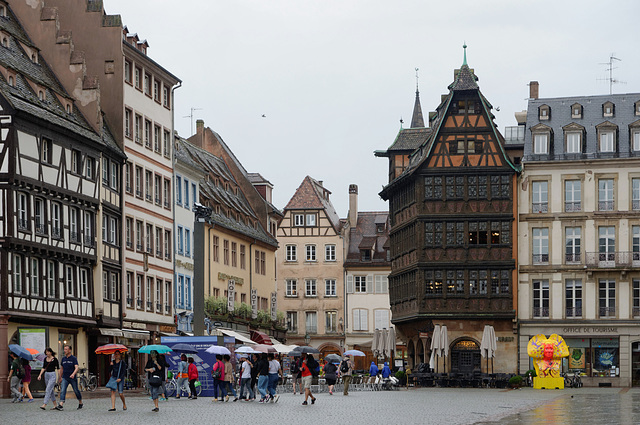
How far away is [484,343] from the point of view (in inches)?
2489

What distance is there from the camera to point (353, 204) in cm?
10356

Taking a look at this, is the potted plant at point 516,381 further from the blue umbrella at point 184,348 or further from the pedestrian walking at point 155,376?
the pedestrian walking at point 155,376

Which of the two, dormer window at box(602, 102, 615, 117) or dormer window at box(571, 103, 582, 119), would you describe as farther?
dormer window at box(571, 103, 582, 119)

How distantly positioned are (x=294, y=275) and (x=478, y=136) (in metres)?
33.7

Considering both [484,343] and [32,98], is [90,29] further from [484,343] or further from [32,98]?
[484,343]

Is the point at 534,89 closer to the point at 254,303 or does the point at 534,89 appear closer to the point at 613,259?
the point at 613,259

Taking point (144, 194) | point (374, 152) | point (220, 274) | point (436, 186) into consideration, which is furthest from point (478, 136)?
point (144, 194)

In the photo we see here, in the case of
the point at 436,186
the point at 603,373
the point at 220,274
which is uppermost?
the point at 436,186

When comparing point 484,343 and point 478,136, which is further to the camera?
point 478,136

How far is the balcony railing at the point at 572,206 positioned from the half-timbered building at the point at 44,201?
27636 millimetres

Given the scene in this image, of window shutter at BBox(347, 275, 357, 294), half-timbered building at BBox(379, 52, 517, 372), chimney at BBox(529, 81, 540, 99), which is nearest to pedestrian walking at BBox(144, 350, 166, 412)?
half-timbered building at BBox(379, 52, 517, 372)

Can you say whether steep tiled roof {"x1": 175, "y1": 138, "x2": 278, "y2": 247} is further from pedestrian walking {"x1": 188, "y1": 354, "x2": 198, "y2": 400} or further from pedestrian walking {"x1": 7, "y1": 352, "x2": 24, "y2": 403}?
pedestrian walking {"x1": 7, "y1": 352, "x2": 24, "y2": 403}

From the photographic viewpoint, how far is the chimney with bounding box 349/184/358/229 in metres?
103

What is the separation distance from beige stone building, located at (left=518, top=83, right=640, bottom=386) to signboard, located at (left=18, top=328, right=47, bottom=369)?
108ft
